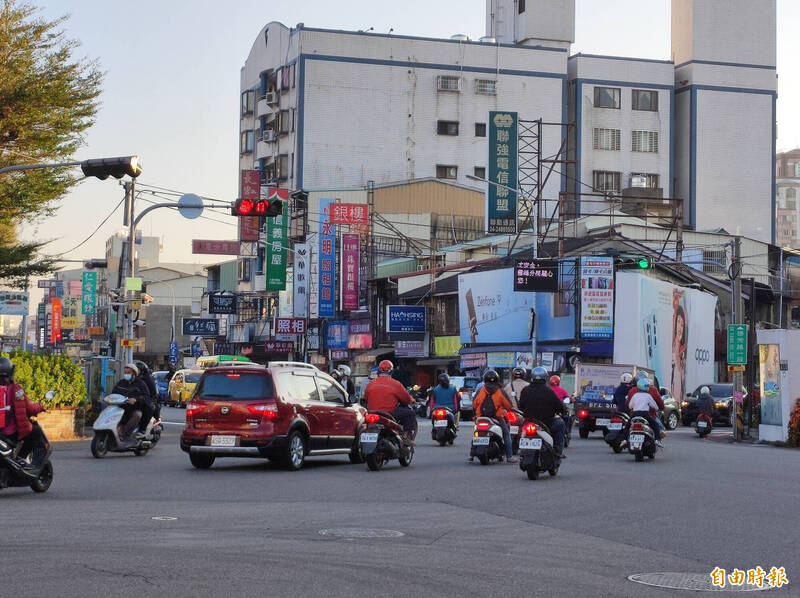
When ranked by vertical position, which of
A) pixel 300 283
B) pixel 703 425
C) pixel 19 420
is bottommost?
pixel 703 425

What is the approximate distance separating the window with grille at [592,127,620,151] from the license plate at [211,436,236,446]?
67.8 metres

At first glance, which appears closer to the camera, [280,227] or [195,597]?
[195,597]

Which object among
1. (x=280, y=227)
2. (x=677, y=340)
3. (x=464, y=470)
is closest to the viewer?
(x=464, y=470)

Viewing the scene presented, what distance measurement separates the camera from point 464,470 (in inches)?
796

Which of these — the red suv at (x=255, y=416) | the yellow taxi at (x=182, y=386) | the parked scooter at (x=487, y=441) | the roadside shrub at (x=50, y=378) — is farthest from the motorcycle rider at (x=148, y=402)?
the yellow taxi at (x=182, y=386)

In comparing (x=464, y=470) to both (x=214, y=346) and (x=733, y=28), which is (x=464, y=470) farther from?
(x=214, y=346)

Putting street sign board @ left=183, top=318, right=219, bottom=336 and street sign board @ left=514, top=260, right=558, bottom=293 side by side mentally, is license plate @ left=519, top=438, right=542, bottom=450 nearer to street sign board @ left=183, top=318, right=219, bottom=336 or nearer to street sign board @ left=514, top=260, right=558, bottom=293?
street sign board @ left=514, top=260, right=558, bottom=293

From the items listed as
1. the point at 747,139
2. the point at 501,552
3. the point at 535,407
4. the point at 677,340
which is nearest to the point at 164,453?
the point at 535,407

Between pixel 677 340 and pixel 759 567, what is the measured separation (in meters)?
46.2

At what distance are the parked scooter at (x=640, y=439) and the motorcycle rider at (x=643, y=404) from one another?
240 millimetres

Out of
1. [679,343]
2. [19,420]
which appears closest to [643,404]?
[19,420]

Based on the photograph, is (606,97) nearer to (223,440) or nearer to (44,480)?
(223,440)

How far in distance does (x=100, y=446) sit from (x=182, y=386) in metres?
36.1

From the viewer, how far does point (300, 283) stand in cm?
7725
